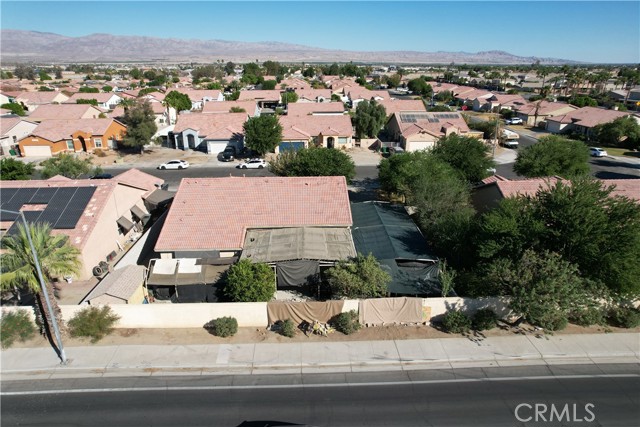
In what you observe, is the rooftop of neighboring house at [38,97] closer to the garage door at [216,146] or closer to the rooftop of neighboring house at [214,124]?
the rooftop of neighboring house at [214,124]

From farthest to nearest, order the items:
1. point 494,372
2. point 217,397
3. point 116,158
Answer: point 116,158, point 494,372, point 217,397

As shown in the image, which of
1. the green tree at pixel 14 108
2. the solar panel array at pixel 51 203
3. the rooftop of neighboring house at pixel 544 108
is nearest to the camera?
the solar panel array at pixel 51 203

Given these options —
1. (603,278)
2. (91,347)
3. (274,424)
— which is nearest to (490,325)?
(603,278)

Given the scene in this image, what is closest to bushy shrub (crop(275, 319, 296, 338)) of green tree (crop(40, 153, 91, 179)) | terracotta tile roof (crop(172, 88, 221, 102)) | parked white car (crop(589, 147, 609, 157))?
green tree (crop(40, 153, 91, 179))

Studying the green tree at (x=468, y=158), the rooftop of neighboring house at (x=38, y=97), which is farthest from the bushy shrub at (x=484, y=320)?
the rooftop of neighboring house at (x=38, y=97)

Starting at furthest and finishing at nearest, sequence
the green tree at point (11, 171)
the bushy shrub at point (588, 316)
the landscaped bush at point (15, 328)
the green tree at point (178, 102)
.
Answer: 1. the green tree at point (178, 102)
2. the green tree at point (11, 171)
3. the landscaped bush at point (15, 328)
4. the bushy shrub at point (588, 316)

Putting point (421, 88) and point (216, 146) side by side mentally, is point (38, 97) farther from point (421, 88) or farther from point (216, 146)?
point (421, 88)

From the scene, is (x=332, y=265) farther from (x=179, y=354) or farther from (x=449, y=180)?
(x=449, y=180)
